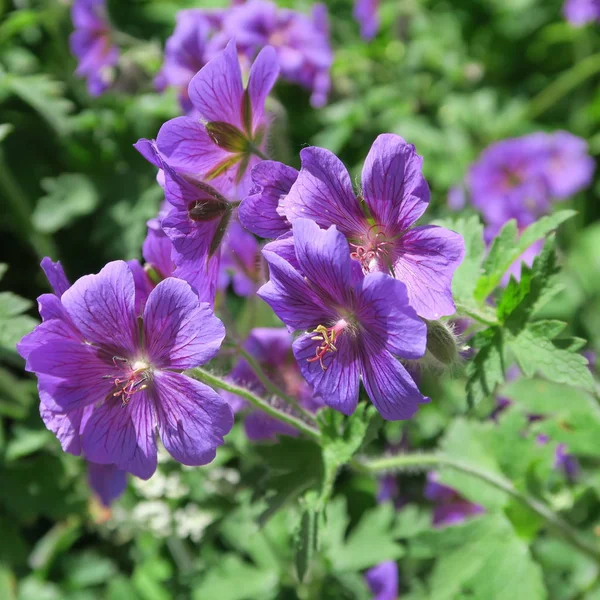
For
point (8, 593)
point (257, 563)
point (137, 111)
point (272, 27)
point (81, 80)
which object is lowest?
point (8, 593)

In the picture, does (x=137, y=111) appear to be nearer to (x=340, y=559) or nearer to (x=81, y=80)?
(x=81, y=80)

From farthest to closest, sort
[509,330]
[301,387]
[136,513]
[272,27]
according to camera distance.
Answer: [272,27], [136,513], [301,387], [509,330]

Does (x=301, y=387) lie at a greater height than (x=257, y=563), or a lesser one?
greater

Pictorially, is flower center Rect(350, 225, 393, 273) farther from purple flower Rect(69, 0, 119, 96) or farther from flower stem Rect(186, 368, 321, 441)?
purple flower Rect(69, 0, 119, 96)

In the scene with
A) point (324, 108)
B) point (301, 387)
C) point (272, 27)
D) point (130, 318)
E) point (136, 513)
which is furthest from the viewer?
point (324, 108)

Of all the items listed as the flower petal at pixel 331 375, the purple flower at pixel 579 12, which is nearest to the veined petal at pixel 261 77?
the flower petal at pixel 331 375

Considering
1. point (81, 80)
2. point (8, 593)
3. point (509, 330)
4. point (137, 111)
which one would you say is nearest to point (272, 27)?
point (137, 111)

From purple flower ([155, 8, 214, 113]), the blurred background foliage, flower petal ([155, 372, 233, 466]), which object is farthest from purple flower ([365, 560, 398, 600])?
purple flower ([155, 8, 214, 113])

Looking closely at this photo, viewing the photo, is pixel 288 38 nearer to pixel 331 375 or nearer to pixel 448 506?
pixel 448 506
